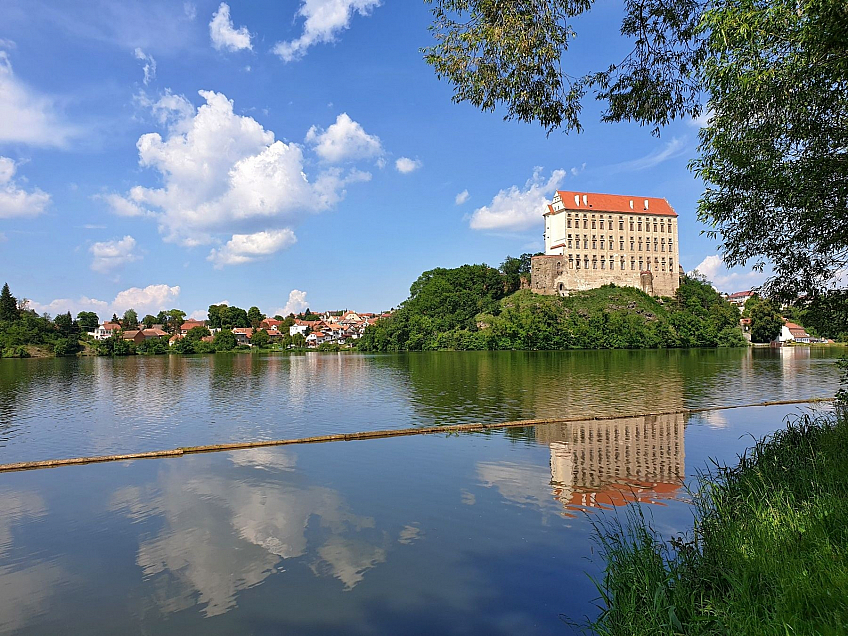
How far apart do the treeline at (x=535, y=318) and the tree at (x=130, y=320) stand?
8989 centimetres

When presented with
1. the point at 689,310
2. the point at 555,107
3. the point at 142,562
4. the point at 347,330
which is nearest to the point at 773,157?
the point at 555,107

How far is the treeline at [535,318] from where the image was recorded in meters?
97.2

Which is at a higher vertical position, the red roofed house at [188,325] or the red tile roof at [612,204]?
the red tile roof at [612,204]

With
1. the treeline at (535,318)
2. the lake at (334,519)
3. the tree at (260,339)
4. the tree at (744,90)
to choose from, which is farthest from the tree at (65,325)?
the tree at (744,90)

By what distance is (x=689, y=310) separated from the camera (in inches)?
4190

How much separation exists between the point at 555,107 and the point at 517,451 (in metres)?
9.62

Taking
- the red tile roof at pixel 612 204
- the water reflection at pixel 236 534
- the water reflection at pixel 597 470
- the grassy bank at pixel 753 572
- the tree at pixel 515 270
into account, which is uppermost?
the red tile roof at pixel 612 204

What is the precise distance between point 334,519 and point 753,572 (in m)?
6.89

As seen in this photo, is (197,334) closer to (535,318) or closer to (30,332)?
(30,332)

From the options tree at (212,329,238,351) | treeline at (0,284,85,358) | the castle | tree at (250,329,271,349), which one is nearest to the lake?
the castle

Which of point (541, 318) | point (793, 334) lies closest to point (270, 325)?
point (541, 318)

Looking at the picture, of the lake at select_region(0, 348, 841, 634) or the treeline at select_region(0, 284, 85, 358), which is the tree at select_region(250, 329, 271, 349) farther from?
the lake at select_region(0, 348, 841, 634)

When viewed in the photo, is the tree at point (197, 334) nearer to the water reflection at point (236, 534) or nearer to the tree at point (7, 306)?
the tree at point (7, 306)

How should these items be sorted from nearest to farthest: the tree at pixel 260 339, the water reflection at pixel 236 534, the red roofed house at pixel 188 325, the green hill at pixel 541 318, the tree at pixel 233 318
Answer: the water reflection at pixel 236 534 → the green hill at pixel 541 318 → the tree at pixel 260 339 → the red roofed house at pixel 188 325 → the tree at pixel 233 318
